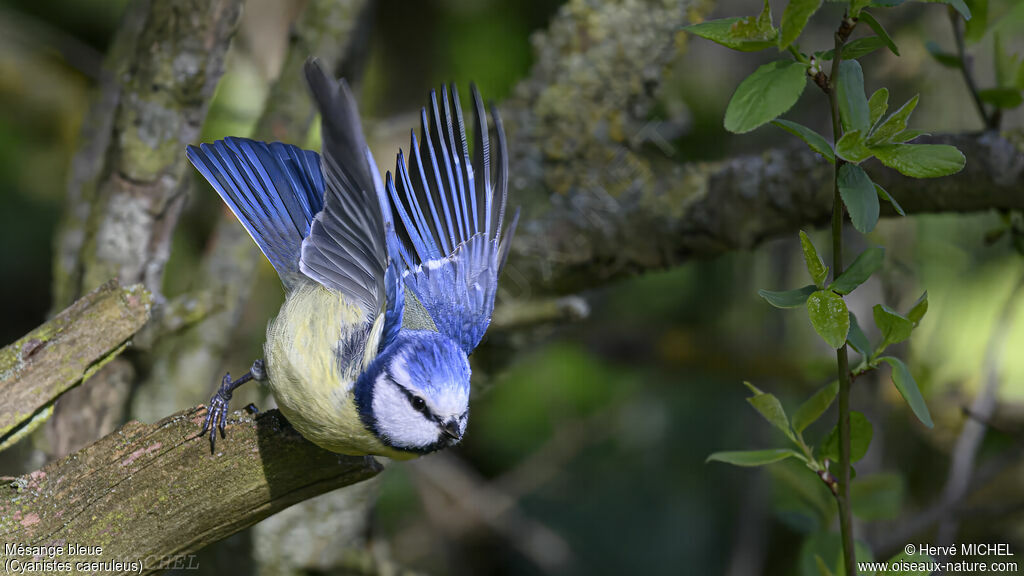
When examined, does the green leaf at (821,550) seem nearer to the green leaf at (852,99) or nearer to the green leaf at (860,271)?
the green leaf at (860,271)

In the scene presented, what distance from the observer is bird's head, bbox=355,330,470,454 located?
1134 millimetres

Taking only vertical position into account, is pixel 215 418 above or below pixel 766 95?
below

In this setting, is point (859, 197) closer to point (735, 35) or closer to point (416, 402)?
point (735, 35)

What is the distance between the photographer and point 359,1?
195 cm

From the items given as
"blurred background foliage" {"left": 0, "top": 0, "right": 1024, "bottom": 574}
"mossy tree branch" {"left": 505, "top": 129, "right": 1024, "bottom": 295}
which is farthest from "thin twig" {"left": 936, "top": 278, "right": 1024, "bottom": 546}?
"blurred background foliage" {"left": 0, "top": 0, "right": 1024, "bottom": 574}

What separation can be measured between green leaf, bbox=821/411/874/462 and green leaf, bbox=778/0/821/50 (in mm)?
463

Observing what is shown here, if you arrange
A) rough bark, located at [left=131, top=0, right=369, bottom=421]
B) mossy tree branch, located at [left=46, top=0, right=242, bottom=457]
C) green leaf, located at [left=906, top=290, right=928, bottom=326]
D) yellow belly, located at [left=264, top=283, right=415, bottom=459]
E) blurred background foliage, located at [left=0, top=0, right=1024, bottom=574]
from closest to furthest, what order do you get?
green leaf, located at [left=906, top=290, right=928, bottom=326] → yellow belly, located at [left=264, top=283, right=415, bottom=459] → mossy tree branch, located at [left=46, top=0, right=242, bottom=457] → rough bark, located at [left=131, top=0, right=369, bottom=421] → blurred background foliage, located at [left=0, top=0, right=1024, bottom=574]

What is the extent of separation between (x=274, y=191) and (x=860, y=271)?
1.00 m

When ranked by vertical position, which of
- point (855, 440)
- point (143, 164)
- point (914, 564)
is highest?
point (143, 164)

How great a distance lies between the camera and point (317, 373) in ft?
3.89

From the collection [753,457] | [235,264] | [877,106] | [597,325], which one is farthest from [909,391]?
[597,325]

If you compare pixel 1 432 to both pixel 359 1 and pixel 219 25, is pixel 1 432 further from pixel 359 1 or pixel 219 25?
pixel 359 1

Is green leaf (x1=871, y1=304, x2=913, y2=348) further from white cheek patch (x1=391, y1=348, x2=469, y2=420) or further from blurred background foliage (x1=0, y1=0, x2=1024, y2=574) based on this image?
blurred background foliage (x1=0, y1=0, x2=1024, y2=574)

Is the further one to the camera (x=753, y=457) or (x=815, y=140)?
(x=753, y=457)
